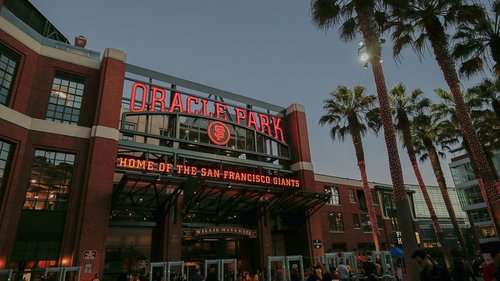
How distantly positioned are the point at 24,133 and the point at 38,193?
4.08 metres

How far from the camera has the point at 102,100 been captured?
78.2ft

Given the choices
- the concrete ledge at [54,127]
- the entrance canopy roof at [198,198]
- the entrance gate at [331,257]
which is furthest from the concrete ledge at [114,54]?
the entrance gate at [331,257]

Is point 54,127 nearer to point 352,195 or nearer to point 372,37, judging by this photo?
point 372,37

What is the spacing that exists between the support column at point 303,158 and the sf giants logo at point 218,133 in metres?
7.88

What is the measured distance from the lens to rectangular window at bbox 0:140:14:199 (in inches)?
784

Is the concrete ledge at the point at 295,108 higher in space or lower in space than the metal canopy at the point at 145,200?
higher

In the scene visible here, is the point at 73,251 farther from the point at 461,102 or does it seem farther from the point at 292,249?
the point at 461,102

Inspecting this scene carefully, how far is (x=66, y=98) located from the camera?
2417cm

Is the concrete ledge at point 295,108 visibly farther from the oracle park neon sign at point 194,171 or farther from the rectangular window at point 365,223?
the rectangular window at point 365,223

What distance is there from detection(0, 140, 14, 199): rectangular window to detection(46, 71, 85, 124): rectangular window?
3.33 meters

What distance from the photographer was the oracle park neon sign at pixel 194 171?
23438mm

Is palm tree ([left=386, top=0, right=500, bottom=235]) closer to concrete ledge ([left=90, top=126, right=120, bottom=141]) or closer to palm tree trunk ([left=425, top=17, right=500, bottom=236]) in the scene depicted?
palm tree trunk ([left=425, top=17, right=500, bottom=236])

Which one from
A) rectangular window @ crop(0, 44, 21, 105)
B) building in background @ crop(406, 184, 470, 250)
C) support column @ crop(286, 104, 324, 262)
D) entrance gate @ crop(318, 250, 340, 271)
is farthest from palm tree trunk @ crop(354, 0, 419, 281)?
building in background @ crop(406, 184, 470, 250)

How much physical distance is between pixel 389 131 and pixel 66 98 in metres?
22.6
